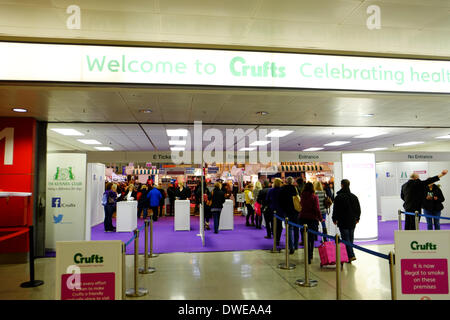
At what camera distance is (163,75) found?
3322 mm

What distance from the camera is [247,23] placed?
3299mm

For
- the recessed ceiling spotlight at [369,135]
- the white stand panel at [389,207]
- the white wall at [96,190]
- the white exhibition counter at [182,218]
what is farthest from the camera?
the white stand panel at [389,207]

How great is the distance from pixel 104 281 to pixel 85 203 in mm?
5025

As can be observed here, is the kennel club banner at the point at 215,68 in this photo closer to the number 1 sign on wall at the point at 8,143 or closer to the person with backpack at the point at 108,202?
the number 1 sign on wall at the point at 8,143

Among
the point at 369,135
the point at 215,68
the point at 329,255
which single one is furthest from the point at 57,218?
the point at 369,135

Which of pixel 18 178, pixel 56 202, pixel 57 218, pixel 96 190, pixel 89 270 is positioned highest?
pixel 18 178

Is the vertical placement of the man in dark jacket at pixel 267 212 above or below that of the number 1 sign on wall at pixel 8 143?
below

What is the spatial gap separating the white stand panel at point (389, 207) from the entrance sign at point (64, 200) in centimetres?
1018

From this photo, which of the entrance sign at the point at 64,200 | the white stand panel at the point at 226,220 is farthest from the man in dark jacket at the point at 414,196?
the entrance sign at the point at 64,200

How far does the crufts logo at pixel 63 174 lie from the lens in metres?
6.84

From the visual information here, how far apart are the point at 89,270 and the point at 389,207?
Result: 37.4ft

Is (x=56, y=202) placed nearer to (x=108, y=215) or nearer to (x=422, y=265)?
(x=108, y=215)
